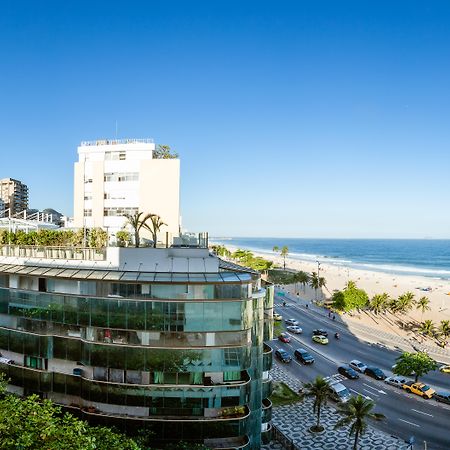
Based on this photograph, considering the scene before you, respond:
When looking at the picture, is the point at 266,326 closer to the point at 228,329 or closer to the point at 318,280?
the point at 228,329

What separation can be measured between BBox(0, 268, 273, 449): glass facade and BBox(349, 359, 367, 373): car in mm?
34638

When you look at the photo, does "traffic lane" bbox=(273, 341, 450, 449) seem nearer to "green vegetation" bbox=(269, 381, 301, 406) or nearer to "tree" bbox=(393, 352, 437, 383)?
"tree" bbox=(393, 352, 437, 383)

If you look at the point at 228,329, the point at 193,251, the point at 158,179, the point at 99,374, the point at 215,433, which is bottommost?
the point at 215,433

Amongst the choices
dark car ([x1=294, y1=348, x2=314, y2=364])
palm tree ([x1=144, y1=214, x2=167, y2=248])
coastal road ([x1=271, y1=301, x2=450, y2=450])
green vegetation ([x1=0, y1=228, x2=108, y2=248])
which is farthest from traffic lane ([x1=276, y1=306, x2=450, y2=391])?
green vegetation ([x1=0, y1=228, x2=108, y2=248])

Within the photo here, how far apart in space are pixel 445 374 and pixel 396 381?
970 cm

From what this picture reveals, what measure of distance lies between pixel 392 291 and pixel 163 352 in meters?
119

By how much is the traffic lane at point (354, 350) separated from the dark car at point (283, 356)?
7.72 meters

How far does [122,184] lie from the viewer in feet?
192

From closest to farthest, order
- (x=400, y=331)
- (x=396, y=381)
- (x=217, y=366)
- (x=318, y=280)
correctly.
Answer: (x=217, y=366) → (x=396, y=381) → (x=400, y=331) → (x=318, y=280)

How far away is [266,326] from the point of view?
36.7m

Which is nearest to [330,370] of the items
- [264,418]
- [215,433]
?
[264,418]

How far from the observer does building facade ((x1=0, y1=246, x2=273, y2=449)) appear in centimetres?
2823

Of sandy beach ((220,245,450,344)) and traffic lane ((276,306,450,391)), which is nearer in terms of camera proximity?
traffic lane ((276,306,450,391))

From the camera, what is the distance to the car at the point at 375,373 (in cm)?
5691
